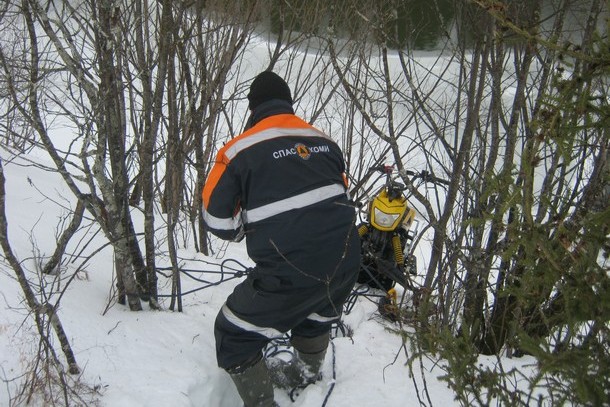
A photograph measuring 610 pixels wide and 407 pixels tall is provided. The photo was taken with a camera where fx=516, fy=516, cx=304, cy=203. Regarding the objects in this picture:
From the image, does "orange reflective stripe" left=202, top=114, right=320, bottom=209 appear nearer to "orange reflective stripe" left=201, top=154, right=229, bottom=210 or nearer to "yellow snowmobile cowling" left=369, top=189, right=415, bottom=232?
"orange reflective stripe" left=201, top=154, right=229, bottom=210

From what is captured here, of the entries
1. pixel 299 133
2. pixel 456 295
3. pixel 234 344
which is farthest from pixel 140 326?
pixel 456 295

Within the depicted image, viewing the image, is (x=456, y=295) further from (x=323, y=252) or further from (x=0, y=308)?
(x=0, y=308)

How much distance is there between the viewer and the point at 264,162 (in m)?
2.47

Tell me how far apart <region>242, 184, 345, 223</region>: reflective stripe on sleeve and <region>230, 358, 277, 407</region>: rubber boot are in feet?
2.63

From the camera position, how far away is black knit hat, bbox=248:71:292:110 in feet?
8.98

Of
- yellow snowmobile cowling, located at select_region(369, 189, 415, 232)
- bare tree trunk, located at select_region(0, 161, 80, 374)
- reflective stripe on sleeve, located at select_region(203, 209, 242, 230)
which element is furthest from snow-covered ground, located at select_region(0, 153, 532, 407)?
yellow snowmobile cowling, located at select_region(369, 189, 415, 232)

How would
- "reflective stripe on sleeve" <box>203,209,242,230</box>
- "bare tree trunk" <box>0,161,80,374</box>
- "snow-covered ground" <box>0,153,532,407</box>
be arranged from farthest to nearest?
"reflective stripe on sleeve" <box>203,209,242,230</box>
"snow-covered ground" <box>0,153,532,407</box>
"bare tree trunk" <box>0,161,80,374</box>

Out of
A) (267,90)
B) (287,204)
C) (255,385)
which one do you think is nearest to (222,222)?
(287,204)

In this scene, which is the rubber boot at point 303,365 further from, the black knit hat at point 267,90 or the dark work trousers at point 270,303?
the black knit hat at point 267,90

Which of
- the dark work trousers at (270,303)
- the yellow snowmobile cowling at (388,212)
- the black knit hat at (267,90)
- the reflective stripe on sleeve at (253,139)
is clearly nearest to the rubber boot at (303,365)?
the dark work trousers at (270,303)

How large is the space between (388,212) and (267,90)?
2081 millimetres

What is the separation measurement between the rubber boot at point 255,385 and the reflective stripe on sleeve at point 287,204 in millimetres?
→ 801

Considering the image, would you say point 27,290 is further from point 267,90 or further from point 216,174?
point 267,90

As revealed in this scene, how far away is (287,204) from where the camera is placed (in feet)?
8.14
